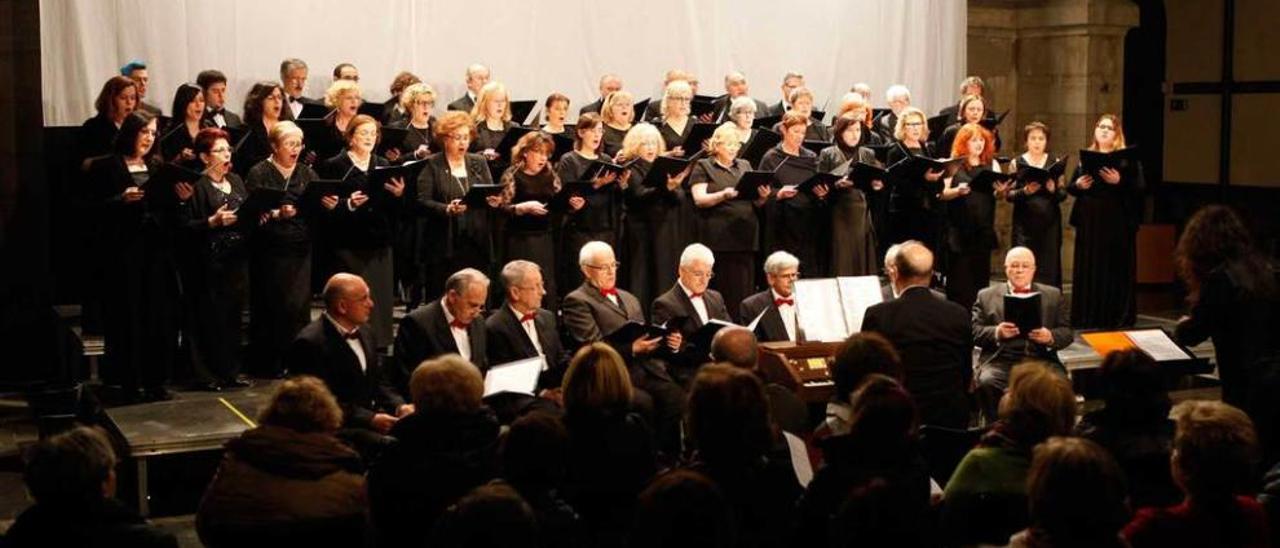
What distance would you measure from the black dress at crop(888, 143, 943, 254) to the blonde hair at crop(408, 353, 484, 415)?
579cm

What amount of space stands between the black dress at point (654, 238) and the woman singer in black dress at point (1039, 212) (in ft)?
7.31

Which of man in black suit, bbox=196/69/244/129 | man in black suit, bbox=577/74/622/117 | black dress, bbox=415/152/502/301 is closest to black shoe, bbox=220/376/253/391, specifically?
black dress, bbox=415/152/502/301

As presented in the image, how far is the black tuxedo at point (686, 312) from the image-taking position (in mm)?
8055

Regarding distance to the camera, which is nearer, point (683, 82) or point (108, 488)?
point (108, 488)

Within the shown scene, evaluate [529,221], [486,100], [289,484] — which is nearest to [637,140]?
[529,221]

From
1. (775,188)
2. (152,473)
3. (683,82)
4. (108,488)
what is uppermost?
(683,82)

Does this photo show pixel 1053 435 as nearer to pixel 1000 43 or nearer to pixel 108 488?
pixel 108 488

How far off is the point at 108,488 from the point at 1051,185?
295 inches

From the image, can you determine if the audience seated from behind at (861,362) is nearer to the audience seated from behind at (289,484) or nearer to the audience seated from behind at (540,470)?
the audience seated from behind at (540,470)

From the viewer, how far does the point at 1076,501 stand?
416 centimetres

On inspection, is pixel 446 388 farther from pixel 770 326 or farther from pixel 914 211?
pixel 914 211

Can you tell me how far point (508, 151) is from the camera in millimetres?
9852

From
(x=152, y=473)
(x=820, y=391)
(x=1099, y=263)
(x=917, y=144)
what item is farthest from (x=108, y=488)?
(x=1099, y=263)

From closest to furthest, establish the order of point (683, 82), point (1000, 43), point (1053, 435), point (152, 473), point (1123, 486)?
point (1123, 486)
point (1053, 435)
point (152, 473)
point (683, 82)
point (1000, 43)
